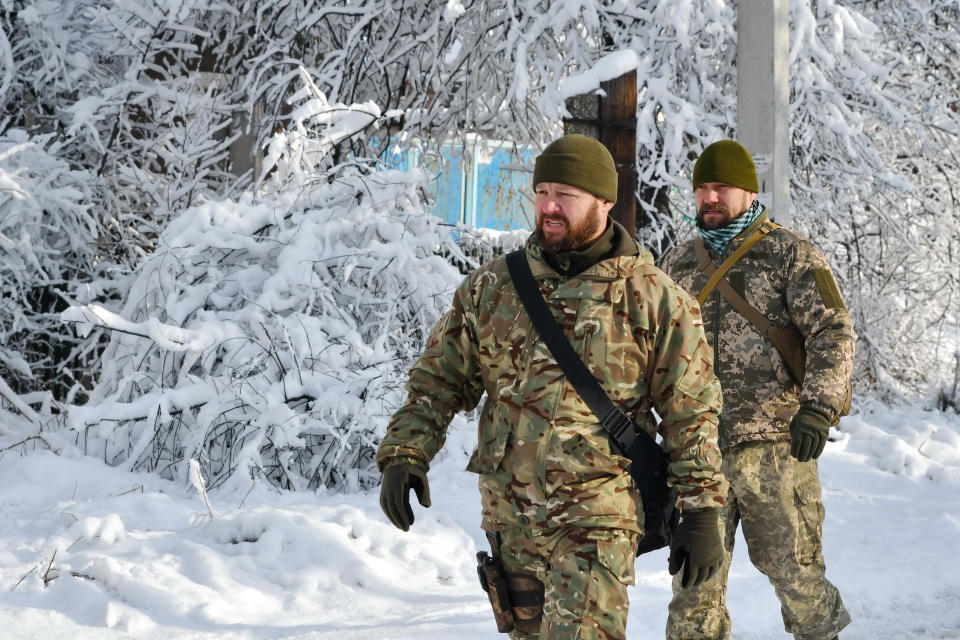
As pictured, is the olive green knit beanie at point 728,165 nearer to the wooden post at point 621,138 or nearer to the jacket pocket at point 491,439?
the wooden post at point 621,138

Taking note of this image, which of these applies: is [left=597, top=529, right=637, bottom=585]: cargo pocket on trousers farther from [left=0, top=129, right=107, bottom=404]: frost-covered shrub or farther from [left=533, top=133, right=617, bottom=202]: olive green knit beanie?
[left=0, top=129, right=107, bottom=404]: frost-covered shrub

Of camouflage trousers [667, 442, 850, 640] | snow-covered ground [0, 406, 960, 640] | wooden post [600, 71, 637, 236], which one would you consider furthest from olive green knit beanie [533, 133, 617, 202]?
snow-covered ground [0, 406, 960, 640]

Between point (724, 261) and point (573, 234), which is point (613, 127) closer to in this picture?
point (724, 261)

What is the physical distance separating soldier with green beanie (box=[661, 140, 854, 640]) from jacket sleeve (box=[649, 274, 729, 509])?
3.91ft

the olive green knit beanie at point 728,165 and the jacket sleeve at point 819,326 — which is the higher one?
the olive green knit beanie at point 728,165

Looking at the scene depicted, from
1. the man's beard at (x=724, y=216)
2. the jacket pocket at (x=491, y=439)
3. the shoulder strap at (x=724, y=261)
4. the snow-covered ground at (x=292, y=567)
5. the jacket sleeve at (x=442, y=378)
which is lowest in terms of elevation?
the snow-covered ground at (x=292, y=567)

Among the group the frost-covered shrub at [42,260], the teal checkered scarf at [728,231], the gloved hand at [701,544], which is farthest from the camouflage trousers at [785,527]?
the frost-covered shrub at [42,260]

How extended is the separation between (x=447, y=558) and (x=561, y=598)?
10.1ft

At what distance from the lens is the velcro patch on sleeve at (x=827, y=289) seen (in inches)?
154

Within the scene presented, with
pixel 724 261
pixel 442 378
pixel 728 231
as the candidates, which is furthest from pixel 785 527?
pixel 442 378

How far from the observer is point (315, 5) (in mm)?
10062

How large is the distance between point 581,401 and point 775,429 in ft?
4.98

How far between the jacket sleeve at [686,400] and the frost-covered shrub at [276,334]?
13.2ft

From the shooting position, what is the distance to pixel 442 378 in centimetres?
296
